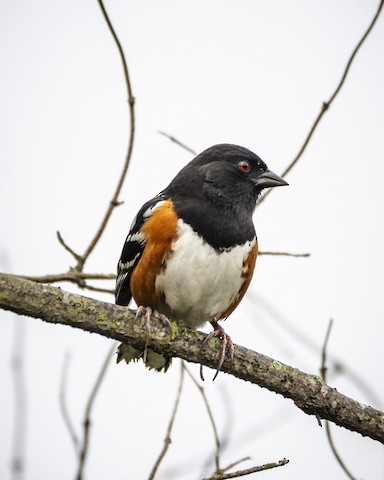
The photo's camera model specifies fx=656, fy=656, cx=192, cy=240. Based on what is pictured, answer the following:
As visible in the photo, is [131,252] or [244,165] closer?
[131,252]

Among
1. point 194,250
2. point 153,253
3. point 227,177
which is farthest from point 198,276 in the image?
point 227,177

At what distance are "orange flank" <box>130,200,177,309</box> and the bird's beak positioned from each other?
68cm

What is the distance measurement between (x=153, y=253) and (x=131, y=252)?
0.27 metres

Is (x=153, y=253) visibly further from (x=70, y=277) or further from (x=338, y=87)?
(x=338, y=87)

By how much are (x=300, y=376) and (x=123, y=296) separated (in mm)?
1330

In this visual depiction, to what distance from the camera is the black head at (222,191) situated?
3.63m

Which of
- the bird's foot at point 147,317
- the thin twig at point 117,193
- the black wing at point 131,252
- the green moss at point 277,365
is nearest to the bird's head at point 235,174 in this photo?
the black wing at point 131,252

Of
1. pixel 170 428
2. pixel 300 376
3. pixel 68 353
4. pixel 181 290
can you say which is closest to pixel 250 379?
pixel 300 376

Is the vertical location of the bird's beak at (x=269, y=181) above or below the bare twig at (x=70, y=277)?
above

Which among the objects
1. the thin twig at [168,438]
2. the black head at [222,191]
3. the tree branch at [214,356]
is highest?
the black head at [222,191]

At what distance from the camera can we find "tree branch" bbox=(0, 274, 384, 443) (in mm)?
2646

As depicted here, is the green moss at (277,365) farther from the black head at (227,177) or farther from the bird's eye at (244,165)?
the bird's eye at (244,165)

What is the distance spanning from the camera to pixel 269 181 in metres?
4.03

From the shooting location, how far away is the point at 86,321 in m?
2.67
